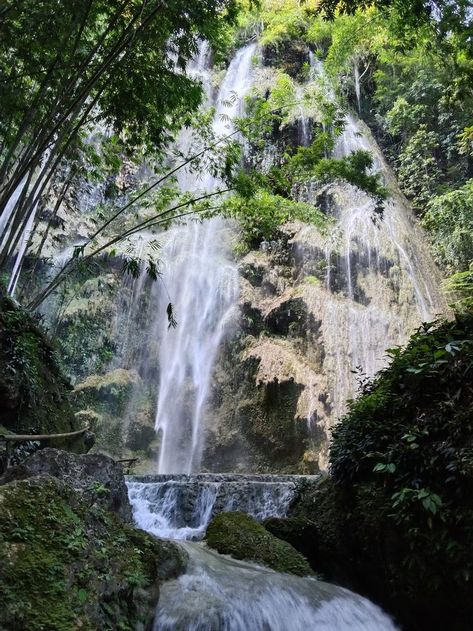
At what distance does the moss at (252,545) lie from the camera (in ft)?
15.9

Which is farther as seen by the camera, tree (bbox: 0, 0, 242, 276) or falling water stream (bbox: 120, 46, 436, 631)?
falling water stream (bbox: 120, 46, 436, 631)

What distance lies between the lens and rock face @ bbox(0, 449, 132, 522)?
5.26m

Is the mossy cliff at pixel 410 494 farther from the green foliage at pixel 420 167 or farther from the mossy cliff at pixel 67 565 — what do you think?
the green foliage at pixel 420 167

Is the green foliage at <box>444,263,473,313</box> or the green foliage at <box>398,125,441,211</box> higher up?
the green foliage at <box>398,125,441,211</box>

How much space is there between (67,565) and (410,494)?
9.34 ft

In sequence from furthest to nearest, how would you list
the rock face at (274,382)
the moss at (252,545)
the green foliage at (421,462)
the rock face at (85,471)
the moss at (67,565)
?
1. the rock face at (274,382)
2. the rock face at (85,471)
3. the moss at (252,545)
4. the green foliage at (421,462)
5. the moss at (67,565)

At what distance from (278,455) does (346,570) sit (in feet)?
30.8

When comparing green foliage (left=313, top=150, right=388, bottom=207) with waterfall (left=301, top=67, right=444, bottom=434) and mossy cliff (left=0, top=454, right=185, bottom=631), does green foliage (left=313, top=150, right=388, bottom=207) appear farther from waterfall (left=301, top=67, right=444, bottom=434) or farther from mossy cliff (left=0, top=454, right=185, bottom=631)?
mossy cliff (left=0, top=454, right=185, bottom=631)

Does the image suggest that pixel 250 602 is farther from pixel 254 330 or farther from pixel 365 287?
pixel 365 287

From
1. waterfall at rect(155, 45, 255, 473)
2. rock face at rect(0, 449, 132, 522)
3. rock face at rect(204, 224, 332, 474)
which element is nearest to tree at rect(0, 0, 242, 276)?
rock face at rect(0, 449, 132, 522)

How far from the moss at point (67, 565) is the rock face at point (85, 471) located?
182cm

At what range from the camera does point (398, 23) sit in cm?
621

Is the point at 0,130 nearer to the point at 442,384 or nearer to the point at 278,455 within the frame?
the point at 442,384

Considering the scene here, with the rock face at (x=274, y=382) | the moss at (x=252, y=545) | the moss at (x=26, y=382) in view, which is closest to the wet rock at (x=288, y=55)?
the rock face at (x=274, y=382)
